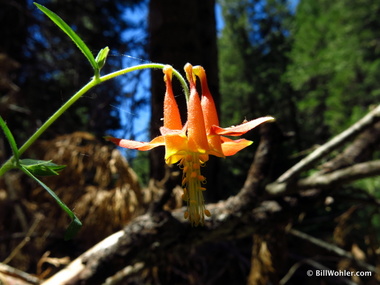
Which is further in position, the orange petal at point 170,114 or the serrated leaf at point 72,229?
the orange petal at point 170,114

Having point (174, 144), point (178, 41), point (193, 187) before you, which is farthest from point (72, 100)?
point (178, 41)

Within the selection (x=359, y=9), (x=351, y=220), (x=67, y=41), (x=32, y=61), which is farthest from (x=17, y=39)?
(x=359, y=9)

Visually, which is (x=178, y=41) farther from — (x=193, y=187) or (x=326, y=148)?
(x=193, y=187)

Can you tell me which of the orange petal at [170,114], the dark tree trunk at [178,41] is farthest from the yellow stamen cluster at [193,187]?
the dark tree trunk at [178,41]

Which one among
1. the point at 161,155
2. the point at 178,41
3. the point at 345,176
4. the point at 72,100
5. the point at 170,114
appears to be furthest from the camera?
the point at 178,41

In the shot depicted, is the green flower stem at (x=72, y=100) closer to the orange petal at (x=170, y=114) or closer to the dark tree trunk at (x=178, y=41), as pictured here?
the orange petal at (x=170, y=114)

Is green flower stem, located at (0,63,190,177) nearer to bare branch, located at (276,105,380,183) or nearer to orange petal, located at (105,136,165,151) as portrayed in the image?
orange petal, located at (105,136,165,151)
